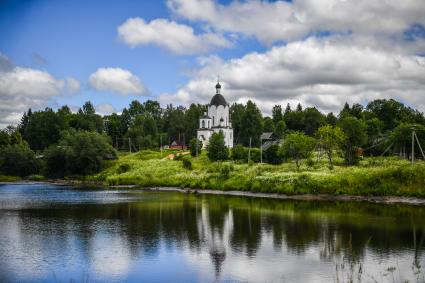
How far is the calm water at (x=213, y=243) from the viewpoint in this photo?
20.1 m

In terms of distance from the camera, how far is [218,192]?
193 feet

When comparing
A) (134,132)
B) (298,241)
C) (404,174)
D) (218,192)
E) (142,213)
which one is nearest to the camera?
(298,241)

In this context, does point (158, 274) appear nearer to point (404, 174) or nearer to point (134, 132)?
point (404, 174)

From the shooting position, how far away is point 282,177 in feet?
179

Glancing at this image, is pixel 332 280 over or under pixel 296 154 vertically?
under

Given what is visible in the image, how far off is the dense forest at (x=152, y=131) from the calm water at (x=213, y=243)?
2830 centimetres

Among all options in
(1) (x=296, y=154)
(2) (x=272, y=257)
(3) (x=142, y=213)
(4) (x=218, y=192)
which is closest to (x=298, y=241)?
(2) (x=272, y=257)

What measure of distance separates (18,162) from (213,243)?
258ft

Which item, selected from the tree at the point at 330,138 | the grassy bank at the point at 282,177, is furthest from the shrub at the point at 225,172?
the tree at the point at 330,138

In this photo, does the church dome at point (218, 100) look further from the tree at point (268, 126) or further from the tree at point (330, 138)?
the tree at point (330, 138)

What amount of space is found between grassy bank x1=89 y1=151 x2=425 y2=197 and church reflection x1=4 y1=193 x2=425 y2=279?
4853 millimetres

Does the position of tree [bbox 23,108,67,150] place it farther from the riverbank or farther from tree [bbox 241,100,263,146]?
tree [bbox 241,100,263,146]

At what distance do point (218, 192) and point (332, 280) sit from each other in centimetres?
4015

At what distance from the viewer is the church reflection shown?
2417 centimetres
